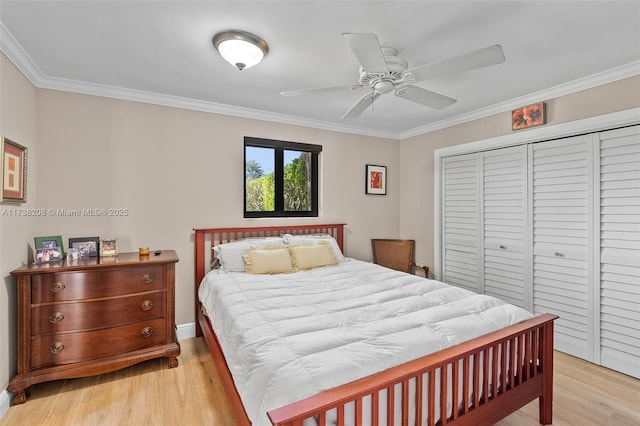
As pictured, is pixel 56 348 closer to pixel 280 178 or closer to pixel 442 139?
pixel 280 178

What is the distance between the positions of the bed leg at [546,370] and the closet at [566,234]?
3.88 feet

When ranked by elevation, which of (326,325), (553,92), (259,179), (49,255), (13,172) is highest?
(553,92)

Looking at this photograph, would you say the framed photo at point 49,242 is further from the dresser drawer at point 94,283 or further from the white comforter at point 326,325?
the white comforter at point 326,325

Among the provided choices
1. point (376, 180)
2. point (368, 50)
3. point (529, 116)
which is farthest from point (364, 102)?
point (376, 180)

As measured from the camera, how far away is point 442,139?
3939 mm

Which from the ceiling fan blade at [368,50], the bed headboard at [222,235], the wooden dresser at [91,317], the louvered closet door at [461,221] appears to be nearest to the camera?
the ceiling fan blade at [368,50]

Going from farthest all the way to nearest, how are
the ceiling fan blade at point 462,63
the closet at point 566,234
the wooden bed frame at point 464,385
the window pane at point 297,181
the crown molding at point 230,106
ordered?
the window pane at point 297,181 < the closet at point 566,234 < the crown molding at point 230,106 < the ceiling fan blade at point 462,63 < the wooden bed frame at point 464,385

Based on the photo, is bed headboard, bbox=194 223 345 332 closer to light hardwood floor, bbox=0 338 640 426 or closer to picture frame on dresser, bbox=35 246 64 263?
light hardwood floor, bbox=0 338 640 426

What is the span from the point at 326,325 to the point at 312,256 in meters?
1.44

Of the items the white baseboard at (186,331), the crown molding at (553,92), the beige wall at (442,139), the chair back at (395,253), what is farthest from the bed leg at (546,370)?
the white baseboard at (186,331)

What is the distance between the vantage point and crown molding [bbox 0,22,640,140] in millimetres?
2219

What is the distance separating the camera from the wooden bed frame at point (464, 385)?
1.13m

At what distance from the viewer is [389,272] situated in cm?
289

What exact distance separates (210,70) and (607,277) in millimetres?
3689
